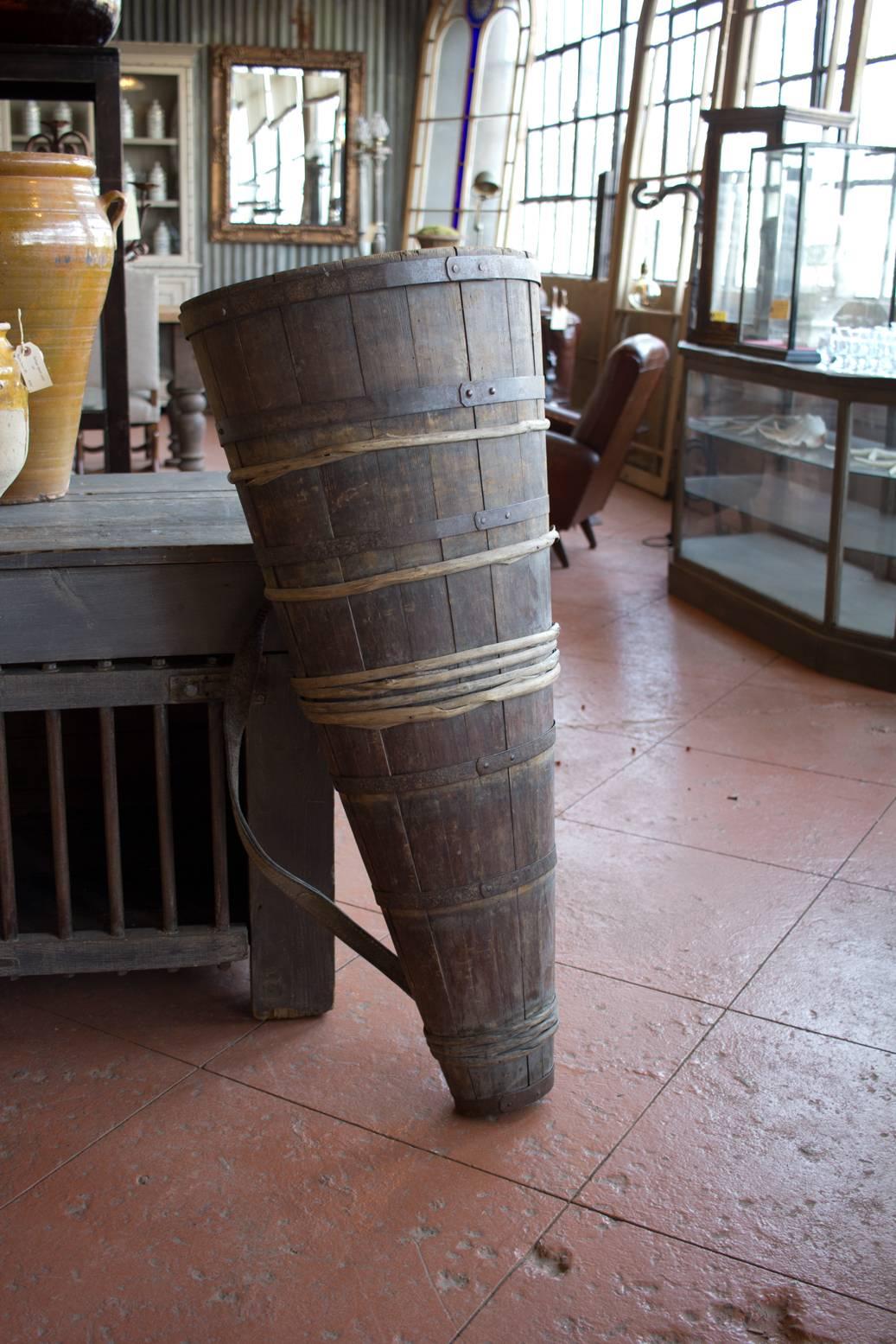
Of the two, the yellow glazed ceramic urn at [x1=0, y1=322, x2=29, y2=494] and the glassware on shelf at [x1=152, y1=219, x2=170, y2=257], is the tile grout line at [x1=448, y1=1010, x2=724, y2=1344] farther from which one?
the glassware on shelf at [x1=152, y1=219, x2=170, y2=257]

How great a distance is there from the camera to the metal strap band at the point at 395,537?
5.05 ft

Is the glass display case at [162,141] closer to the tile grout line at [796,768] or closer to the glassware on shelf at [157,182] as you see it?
the glassware on shelf at [157,182]

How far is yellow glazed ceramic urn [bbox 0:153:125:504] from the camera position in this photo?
198cm

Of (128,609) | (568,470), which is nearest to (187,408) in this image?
(568,470)

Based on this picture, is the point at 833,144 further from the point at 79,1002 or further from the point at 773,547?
the point at 79,1002

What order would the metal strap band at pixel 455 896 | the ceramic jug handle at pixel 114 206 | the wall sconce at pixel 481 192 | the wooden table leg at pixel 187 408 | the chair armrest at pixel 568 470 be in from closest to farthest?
the metal strap band at pixel 455 896 < the ceramic jug handle at pixel 114 206 < the chair armrest at pixel 568 470 < the wooden table leg at pixel 187 408 < the wall sconce at pixel 481 192

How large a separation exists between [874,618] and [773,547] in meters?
0.64

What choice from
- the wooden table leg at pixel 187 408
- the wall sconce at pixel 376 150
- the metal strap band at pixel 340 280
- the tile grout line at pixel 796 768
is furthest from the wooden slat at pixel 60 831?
the wall sconce at pixel 376 150

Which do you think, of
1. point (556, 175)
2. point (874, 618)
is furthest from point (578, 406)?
point (874, 618)

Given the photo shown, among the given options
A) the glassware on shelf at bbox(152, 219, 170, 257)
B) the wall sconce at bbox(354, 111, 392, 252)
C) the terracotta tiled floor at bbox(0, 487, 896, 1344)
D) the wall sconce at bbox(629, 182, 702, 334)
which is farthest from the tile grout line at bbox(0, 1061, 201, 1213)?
the glassware on shelf at bbox(152, 219, 170, 257)

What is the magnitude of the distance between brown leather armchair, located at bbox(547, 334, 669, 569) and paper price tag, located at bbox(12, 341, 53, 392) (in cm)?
330

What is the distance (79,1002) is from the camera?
2.07 meters

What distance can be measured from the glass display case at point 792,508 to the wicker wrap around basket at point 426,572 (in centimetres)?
246

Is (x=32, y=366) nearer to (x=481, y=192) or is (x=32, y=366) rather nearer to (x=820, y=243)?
(x=820, y=243)
